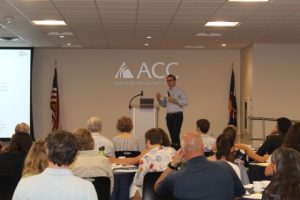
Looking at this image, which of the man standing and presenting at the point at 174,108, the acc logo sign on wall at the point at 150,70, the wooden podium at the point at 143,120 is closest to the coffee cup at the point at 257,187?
the man standing and presenting at the point at 174,108

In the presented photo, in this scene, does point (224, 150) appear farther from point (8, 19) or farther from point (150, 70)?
point (150, 70)

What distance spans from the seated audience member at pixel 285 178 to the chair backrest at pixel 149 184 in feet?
6.60

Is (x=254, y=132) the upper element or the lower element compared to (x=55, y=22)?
lower

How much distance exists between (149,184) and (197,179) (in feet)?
5.06

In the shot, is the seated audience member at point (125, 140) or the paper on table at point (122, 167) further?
the seated audience member at point (125, 140)

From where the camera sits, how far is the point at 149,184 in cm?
540

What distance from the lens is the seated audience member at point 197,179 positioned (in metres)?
3.92

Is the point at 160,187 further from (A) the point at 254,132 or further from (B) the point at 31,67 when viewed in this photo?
(B) the point at 31,67

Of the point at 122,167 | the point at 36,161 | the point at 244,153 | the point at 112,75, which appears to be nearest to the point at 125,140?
the point at 122,167

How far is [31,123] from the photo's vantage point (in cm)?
1527

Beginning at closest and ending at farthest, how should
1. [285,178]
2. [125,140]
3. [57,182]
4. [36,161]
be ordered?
1. [57,182]
2. [285,178]
3. [36,161]
4. [125,140]

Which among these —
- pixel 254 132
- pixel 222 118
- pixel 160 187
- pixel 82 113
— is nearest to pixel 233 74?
pixel 222 118

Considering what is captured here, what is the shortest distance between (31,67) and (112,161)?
29.7 ft

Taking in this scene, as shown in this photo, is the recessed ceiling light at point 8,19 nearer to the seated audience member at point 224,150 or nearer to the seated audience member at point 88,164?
the seated audience member at point 88,164
